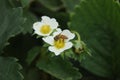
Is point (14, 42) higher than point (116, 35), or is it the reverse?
point (116, 35)

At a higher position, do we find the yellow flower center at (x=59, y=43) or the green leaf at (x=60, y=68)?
the yellow flower center at (x=59, y=43)

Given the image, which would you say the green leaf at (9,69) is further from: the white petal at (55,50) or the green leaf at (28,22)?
the green leaf at (28,22)

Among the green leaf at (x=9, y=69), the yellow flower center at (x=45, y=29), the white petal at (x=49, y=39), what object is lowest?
the green leaf at (x=9, y=69)

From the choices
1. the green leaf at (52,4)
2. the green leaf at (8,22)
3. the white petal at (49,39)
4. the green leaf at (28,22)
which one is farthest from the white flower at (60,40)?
the green leaf at (52,4)

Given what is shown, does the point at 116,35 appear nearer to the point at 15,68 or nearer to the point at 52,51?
the point at 52,51

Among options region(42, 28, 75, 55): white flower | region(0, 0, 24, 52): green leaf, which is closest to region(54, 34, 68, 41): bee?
region(42, 28, 75, 55): white flower

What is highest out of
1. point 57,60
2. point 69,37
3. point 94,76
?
point 69,37

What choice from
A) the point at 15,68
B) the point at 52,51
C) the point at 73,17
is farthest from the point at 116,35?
the point at 15,68
